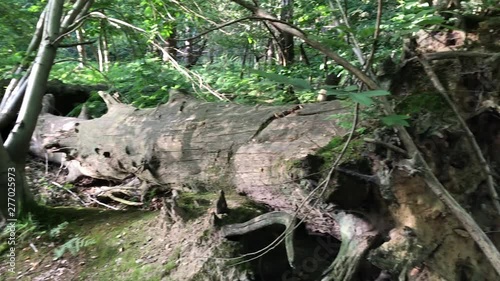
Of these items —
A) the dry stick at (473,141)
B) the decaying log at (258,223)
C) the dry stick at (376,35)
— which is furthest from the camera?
the decaying log at (258,223)

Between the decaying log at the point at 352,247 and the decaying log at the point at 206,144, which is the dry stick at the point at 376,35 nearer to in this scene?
the decaying log at the point at 206,144

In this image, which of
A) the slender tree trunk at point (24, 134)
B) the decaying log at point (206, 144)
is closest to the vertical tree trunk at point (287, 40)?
the decaying log at point (206, 144)

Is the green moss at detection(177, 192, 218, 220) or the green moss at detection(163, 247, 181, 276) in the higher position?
the green moss at detection(177, 192, 218, 220)

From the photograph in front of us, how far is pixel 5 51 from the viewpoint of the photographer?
703cm

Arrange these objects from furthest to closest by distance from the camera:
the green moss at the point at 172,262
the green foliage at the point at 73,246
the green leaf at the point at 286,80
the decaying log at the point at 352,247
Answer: the green foliage at the point at 73,246, the green moss at the point at 172,262, the decaying log at the point at 352,247, the green leaf at the point at 286,80

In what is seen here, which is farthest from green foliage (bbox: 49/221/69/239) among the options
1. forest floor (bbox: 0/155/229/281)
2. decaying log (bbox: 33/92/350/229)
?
decaying log (bbox: 33/92/350/229)

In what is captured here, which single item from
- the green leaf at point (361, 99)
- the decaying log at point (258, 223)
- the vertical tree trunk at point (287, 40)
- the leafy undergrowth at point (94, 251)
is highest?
the green leaf at point (361, 99)

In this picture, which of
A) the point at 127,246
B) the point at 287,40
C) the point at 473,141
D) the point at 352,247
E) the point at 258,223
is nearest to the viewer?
the point at 473,141

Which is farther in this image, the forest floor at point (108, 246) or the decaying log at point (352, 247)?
the forest floor at point (108, 246)

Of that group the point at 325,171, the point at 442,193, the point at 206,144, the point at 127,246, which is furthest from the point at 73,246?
the point at 442,193

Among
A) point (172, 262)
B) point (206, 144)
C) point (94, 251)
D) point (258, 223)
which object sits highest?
point (206, 144)

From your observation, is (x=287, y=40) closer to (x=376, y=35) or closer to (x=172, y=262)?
(x=172, y=262)

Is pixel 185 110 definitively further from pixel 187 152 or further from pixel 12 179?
pixel 12 179

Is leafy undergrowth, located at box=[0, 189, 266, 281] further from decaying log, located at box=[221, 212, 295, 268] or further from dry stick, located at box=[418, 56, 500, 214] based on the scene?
dry stick, located at box=[418, 56, 500, 214]
